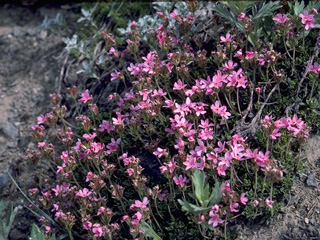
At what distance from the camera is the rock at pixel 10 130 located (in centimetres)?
598

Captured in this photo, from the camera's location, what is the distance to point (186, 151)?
14.6ft

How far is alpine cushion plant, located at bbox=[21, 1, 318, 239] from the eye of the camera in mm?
4008

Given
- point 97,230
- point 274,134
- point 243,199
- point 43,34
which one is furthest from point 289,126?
point 43,34

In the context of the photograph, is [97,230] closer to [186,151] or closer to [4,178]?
[186,151]

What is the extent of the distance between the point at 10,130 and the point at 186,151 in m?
2.65

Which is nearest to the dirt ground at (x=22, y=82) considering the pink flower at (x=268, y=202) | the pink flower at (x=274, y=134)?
the pink flower at (x=268, y=202)

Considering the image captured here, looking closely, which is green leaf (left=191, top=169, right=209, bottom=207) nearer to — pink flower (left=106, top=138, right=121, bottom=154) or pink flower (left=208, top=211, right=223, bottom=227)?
pink flower (left=208, top=211, right=223, bottom=227)

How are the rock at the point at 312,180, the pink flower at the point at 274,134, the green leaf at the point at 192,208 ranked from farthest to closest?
the rock at the point at 312,180, the pink flower at the point at 274,134, the green leaf at the point at 192,208

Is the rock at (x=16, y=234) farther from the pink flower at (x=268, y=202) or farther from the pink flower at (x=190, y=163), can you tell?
the pink flower at (x=268, y=202)

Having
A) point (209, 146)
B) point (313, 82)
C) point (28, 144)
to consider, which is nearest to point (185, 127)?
point (209, 146)

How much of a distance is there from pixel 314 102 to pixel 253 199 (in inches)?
46.1

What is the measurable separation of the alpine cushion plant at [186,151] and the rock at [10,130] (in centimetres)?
138

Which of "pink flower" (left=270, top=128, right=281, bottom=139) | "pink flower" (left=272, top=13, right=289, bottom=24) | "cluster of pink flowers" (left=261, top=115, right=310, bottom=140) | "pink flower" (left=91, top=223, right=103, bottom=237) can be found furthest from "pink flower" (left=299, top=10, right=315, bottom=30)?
"pink flower" (left=91, top=223, right=103, bottom=237)

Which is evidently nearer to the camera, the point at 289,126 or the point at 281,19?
the point at 289,126
